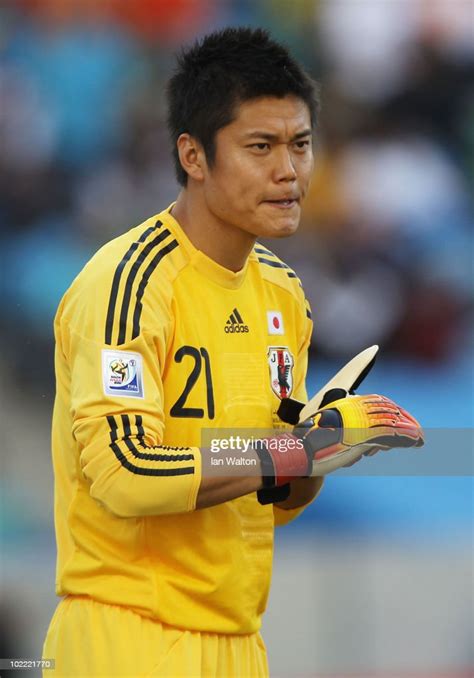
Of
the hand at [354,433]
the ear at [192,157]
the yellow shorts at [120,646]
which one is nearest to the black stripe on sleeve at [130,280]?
the ear at [192,157]

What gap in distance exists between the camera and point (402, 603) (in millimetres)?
4340

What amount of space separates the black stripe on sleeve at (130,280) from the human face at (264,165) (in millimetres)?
166

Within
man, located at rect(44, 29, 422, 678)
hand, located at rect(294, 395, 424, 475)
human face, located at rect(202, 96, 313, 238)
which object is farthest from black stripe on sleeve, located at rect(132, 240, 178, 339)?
hand, located at rect(294, 395, 424, 475)

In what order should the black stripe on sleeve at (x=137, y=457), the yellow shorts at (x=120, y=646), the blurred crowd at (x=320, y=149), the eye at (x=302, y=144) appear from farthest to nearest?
the blurred crowd at (x=320, y=149) → the eye at (x=302, y=144) → the yellow shorts at (x=120, y=646) → the black stripe on sleeve at (x=137, y=457)

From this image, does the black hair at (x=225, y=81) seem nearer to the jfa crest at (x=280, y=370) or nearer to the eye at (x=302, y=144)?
the eye at (x=302, y=144)

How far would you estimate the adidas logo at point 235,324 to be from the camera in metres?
2.38

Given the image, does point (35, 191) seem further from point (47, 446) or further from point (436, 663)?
point (436, 663)

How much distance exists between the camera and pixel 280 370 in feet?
8.15

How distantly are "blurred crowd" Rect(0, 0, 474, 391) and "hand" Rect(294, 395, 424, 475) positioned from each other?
2822 millimetres

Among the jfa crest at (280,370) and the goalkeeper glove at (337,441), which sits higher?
the jfa crest at (280,370)

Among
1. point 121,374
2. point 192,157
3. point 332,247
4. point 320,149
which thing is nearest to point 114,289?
point 121,374

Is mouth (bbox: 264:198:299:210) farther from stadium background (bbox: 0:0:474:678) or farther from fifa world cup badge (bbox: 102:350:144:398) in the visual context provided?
stadium background (bbox: 0:0:474:678)

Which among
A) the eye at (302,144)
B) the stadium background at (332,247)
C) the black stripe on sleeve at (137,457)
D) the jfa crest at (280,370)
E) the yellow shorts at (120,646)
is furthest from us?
the stadium background at (332,247)

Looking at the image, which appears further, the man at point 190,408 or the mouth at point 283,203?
the mouth at point 283,203
